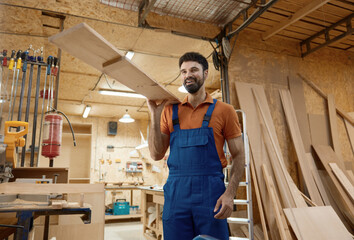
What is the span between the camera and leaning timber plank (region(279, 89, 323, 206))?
4.07m

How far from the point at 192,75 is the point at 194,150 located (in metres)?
0.46

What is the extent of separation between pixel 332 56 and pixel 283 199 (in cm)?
339

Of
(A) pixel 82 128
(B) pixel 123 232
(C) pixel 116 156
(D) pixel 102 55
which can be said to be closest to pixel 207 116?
(D) pixel 102 55

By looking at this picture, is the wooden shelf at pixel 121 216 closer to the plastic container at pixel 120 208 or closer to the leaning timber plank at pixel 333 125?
the plastic container at pixel 120 208

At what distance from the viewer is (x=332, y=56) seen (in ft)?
18.0

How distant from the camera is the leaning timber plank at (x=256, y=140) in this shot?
3676 millimetres

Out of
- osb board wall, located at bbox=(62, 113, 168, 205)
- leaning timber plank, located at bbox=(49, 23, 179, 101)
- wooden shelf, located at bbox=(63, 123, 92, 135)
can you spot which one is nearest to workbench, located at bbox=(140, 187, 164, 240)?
leaning timber plank, located at bbox=(49, 23, 179, 101)

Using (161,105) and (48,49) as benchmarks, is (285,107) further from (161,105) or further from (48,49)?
(48,49)

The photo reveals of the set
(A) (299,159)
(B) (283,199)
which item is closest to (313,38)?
(A) (299,159)

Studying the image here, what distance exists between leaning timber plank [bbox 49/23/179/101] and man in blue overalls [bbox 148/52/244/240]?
20cm

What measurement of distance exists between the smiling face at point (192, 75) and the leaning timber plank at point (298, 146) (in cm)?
327

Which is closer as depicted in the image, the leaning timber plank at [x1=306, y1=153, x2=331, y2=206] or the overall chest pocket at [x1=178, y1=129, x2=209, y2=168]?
the overall chest pocket at [x1=178, y1=129, x2=209, y2=168]

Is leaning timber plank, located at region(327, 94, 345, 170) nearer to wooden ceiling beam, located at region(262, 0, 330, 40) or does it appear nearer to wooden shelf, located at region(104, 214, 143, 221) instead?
wooden ceiling beam, located at region(262, 0, 330, 40)

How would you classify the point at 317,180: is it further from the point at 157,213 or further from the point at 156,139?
the point at 156,139
